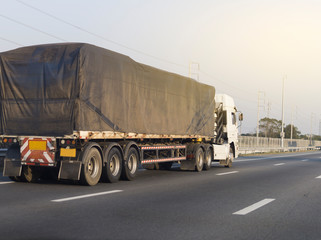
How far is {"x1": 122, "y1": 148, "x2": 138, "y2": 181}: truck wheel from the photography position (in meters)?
14.4

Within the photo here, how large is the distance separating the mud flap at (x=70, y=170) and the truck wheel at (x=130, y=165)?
7.09ft

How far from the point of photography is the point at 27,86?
1331cm

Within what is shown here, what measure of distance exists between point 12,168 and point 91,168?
2.04 meters

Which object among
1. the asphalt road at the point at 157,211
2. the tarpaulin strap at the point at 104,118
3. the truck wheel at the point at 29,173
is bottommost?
the asphalt road at the point at 157,211

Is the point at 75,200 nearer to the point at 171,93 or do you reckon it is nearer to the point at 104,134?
the point at 104,134

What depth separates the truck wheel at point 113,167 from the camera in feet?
44.2

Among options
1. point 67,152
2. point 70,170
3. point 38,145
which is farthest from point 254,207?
point 38,145

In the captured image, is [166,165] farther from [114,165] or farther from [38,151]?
[38,151]

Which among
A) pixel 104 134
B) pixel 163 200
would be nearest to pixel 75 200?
pixel 163 200

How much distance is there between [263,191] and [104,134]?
4394 millimetres

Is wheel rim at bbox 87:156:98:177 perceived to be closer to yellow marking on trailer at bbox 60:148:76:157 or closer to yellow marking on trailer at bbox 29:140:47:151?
yellow marking on trailer at bbox 60:148:76:157

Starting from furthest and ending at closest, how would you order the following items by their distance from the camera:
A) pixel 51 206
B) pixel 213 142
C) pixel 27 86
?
pixel 213 142
pixel 27 86
pixel 51 206

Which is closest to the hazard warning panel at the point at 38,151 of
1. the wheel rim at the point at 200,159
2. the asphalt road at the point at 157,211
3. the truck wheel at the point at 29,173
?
the asphalt road at the point at 157,211

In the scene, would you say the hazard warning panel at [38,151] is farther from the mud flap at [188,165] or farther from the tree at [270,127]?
the tree at [270,127]
